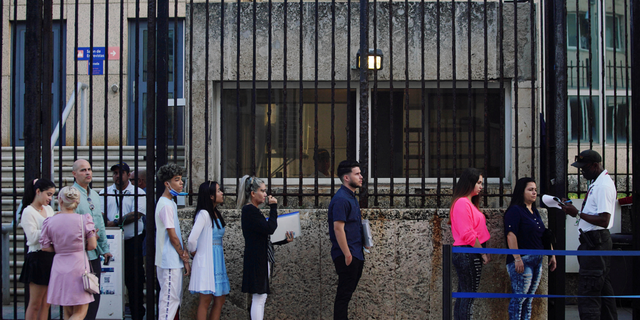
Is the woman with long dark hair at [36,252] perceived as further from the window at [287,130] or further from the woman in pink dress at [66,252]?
the window at [287,130]

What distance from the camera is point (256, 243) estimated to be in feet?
16.8

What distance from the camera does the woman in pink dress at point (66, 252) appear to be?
15.8ft

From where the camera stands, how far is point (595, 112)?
7.92 metres

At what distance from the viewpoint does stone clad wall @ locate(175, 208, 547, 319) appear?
5.66 meters

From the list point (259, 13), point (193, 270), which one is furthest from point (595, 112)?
point (193, 270)

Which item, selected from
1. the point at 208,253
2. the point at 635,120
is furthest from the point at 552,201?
the point at 208,253

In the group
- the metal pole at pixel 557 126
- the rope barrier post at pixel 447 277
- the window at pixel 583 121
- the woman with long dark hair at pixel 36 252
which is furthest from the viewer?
the window at pixel 583 121

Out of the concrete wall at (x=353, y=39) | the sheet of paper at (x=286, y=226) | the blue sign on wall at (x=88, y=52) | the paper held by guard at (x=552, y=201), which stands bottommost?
the sheet of paper at (x=286, y=226)

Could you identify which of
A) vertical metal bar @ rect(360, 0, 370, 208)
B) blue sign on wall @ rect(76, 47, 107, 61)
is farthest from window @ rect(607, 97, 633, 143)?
blue sign on wall @ rect(76, 47, 107, 61)

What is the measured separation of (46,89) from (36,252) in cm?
177

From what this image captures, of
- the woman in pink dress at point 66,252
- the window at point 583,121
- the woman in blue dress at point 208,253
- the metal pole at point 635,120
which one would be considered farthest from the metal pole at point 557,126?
the woman in pink dress at point 66,252

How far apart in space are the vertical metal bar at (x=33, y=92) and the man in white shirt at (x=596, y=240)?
5302 mm

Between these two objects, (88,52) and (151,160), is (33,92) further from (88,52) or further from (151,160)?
(88,52)

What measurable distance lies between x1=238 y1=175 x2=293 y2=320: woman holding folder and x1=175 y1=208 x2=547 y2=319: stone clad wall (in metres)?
0.56
